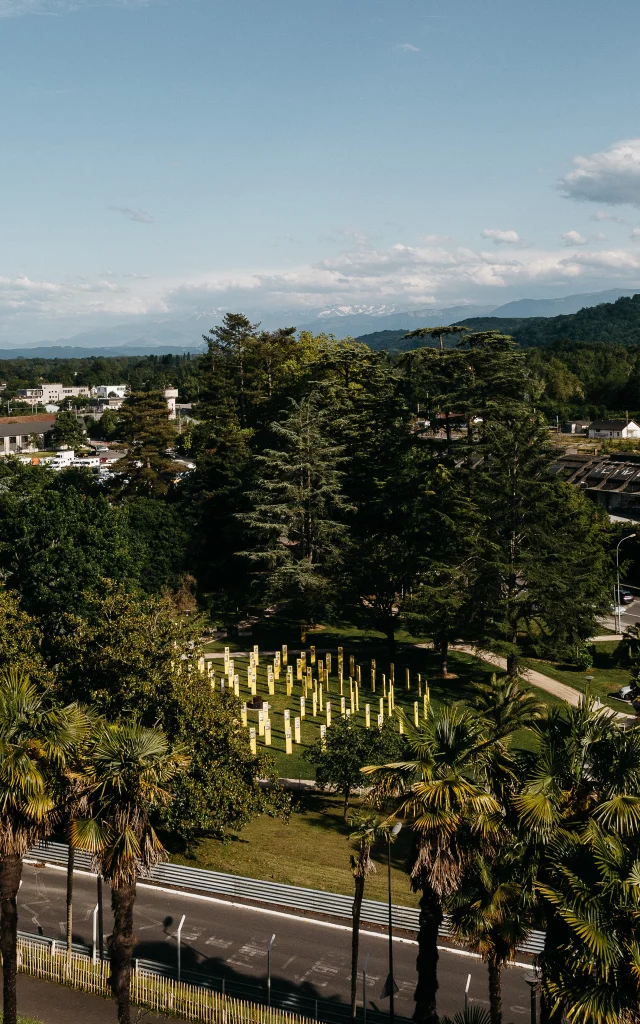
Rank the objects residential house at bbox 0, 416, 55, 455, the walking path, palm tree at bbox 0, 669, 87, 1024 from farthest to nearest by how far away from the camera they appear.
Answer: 1. residential house at bbox 0, 416, 55, 455
2. the walking path
3. palm tree at bbox 0, 669, 87, 1024

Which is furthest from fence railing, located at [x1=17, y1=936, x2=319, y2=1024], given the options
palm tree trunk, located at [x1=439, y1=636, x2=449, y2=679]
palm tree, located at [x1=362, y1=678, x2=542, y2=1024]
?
palm tree trunk, located at [x1=439, y1=636, x2=449, y2=679]

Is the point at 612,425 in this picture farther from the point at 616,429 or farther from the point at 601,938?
the point at 601,938

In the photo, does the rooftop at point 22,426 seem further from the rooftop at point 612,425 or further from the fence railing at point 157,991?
the fence railing at point 157,991

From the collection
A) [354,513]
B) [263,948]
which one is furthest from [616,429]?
[263,948]

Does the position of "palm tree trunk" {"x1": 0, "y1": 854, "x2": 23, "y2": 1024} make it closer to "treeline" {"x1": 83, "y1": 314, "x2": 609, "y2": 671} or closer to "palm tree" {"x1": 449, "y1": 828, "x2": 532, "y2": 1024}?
"palm tree" {"x1": 449, "y1": 828, "x2": 532, "y2": 1024}

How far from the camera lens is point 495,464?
41.2 metres

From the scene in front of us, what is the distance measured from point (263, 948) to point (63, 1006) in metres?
4.85

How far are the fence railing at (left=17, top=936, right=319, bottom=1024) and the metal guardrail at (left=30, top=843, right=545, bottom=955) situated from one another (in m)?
3.08

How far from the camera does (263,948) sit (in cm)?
2155

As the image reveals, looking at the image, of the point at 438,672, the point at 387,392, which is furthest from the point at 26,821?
the point at 387,392

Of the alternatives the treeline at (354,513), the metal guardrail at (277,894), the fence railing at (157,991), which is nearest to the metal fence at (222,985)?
the fence railing at (157,991)

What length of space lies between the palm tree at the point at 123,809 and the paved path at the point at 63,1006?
3160 millimetres

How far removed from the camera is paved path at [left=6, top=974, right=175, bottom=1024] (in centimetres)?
1839

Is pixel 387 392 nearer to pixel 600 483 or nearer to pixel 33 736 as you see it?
pixel 600 483
